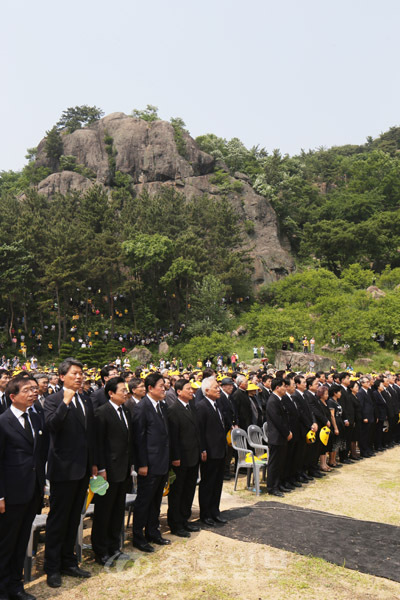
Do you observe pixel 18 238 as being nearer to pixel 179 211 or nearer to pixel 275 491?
pixel 179 211

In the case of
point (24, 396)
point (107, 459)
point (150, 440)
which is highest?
point (24, 396)

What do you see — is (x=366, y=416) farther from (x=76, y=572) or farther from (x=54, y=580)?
(x=54, y=580)

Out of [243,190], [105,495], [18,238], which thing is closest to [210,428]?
[105,495]

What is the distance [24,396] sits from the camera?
436cm

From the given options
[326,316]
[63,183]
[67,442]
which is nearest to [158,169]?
[63,183]

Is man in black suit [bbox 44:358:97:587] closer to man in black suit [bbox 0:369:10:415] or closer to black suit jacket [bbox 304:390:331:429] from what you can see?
man in black suit [bbox 0:369:10:415]

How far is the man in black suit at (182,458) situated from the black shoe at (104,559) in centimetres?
108

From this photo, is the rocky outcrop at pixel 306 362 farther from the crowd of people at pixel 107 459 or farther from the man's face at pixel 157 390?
the man's face at pixel 157 390

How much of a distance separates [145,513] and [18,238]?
3965cm

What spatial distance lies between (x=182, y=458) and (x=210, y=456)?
577 millimetres

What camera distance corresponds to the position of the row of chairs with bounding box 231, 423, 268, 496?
26.4ft

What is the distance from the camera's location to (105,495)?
5031 mm

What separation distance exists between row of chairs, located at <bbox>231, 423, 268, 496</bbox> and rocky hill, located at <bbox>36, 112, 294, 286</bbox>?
4758 cm

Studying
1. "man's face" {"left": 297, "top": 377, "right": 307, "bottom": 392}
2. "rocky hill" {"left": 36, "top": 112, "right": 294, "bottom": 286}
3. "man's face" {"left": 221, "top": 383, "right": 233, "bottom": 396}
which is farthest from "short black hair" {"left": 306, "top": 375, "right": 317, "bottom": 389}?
"rocky hill" {"left": 36, "top": 112, "right": 294, "bottom": 286}
